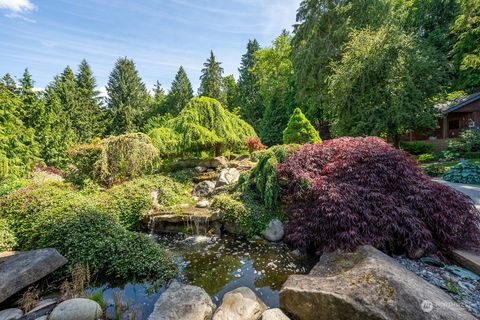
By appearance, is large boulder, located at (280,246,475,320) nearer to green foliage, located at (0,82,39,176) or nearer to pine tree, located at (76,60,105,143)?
green foliage, located at (0,82,39,176)

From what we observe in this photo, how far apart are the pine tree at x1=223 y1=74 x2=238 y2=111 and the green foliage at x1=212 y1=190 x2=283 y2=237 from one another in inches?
1076

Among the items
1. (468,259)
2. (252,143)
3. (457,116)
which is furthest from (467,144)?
(468,259)

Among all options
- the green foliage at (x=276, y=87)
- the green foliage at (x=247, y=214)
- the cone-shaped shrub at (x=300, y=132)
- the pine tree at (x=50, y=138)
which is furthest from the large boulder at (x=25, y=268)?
the green foliage at (x=276, y=87)

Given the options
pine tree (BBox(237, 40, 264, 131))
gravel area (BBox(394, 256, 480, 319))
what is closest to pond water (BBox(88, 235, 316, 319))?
gravel area (BBox(394, 256, 480, 319))

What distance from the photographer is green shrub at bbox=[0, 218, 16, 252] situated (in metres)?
4.06

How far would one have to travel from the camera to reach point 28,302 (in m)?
2.92

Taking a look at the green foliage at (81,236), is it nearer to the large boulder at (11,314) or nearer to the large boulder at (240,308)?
the large boulder at (11,314)

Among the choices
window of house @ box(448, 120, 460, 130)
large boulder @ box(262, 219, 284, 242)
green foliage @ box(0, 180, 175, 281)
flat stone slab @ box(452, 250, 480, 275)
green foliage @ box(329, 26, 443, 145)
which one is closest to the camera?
flat stone slab @ box(452, 250, 480, 275)

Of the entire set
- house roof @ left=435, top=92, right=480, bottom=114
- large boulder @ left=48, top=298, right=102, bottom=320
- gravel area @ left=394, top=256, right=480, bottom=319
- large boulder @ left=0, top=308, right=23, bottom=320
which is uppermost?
house roof @ left=435, top=92, right=480, bottom=114

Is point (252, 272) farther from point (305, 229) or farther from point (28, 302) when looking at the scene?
point (28, 302)

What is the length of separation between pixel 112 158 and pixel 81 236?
390 centimetres

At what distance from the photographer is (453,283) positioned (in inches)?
116

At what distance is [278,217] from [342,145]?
7.31ft

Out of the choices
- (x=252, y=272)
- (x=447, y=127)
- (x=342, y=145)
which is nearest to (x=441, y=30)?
(x=447, y=127)
